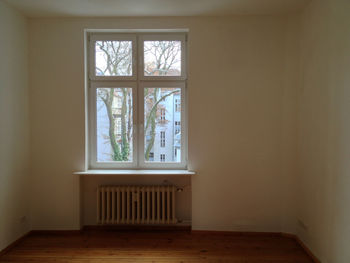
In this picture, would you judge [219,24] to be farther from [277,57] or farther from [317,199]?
[317,199]

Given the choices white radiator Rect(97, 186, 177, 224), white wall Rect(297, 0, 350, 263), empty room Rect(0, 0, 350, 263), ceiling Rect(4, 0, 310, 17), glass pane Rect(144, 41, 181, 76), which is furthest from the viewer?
glass pane Rect(144, 41, 181, 76)

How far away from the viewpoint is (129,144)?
118 inches

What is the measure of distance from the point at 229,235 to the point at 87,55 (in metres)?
3.02

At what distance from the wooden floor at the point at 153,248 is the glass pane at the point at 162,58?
2.15 metres

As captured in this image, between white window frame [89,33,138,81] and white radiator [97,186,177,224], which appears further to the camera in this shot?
white window frame [89,33,138,81]

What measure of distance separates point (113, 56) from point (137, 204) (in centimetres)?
200

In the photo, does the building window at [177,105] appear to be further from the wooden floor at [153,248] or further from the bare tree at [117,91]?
the wooden floor at [153,248]

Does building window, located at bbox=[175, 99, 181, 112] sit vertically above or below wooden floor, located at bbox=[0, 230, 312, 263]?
above

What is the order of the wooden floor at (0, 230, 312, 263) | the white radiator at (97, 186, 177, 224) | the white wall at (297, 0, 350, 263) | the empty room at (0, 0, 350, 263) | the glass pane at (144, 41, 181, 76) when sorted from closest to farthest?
1. the white wall at (297, 0, 350, 263)
2. the wooden floor at (0, 230, 312, 263)
3. the empty room at (0, 0, 350, 263)
4. the white radiator at (97, 186, 177, 224)
5. the glass pane at (144, 41, 181, 76)

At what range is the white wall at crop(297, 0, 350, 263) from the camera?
191 centimetres

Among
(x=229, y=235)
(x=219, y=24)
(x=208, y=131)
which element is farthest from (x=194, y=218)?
(x=219, y=24)

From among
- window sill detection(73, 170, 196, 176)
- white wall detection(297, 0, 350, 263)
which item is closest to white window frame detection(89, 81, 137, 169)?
window sill detection(73, 170, 196, 176)

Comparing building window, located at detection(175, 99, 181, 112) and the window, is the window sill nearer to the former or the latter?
the window

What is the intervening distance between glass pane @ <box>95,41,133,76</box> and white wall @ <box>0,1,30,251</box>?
3.02ft
